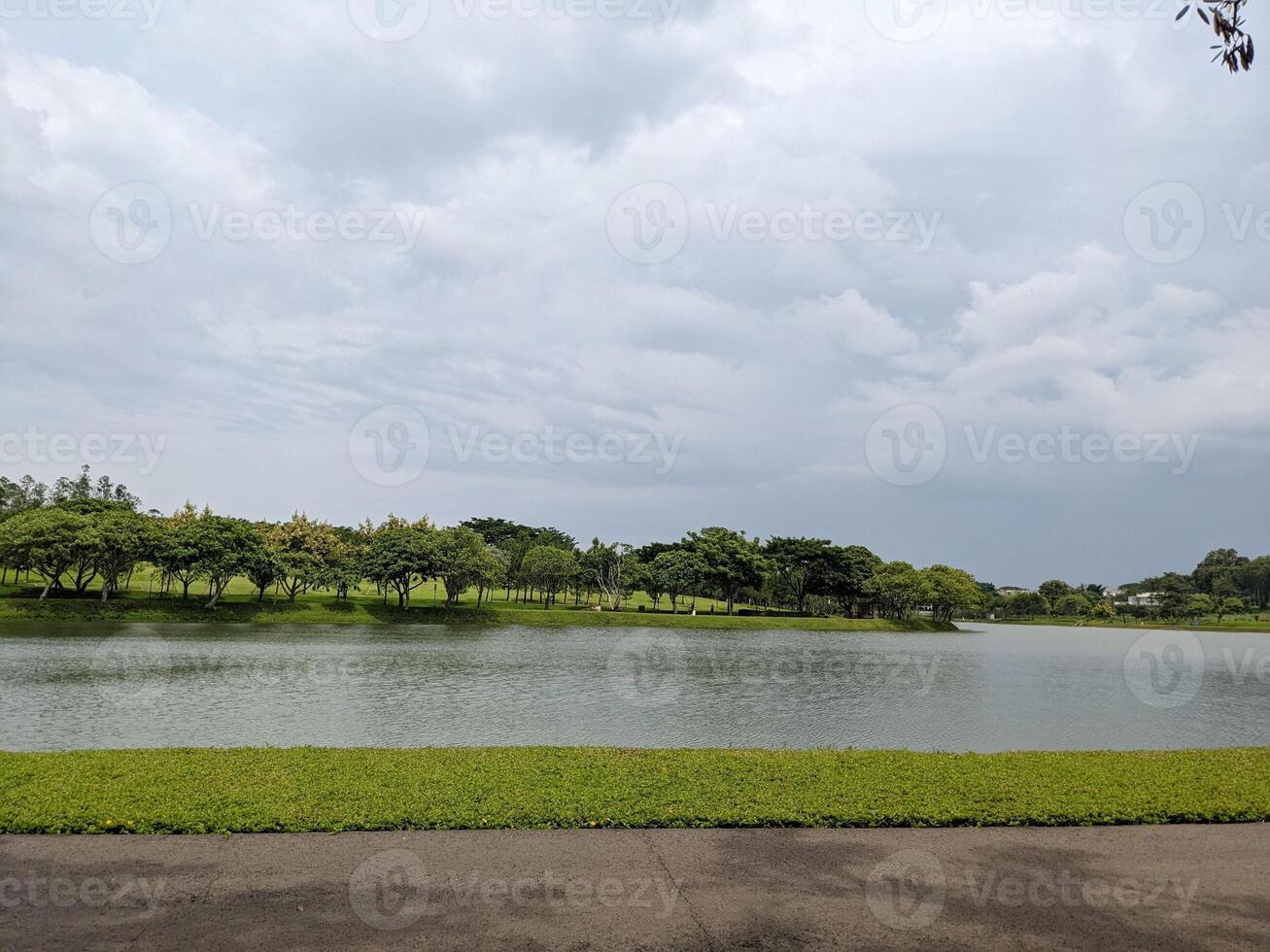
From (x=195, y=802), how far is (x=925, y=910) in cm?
979

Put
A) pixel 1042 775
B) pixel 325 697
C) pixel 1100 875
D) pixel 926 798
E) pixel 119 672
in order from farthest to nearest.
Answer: pixel 119 672, pixel 325 697, pixel 1042 775, pixel 926 798, pixel 1100 875

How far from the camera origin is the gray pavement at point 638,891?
23.8ft

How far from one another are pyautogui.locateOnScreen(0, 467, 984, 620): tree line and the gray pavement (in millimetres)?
70343

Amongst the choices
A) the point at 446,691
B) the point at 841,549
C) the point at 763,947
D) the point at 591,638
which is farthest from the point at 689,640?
the point at 763,947

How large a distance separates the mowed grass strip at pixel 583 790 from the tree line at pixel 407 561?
65675 mm

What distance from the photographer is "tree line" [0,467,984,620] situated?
7056cm

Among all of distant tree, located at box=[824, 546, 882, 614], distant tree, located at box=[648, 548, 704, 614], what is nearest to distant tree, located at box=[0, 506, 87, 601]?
distant tree, located at box=[648, 548, 704, 614]

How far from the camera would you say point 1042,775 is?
13.8 m

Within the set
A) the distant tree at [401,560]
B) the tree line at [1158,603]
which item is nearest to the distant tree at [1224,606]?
the tree line at [1158,603]

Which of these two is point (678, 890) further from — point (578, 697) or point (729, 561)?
point (729, 561)

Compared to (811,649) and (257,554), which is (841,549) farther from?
(257,554)

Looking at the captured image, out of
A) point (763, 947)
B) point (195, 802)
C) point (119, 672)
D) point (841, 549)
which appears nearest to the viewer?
point (763, 947)

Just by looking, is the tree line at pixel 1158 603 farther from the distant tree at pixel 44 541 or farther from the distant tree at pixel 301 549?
the distant tree at pixel 44 541

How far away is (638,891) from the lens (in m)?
8.34
